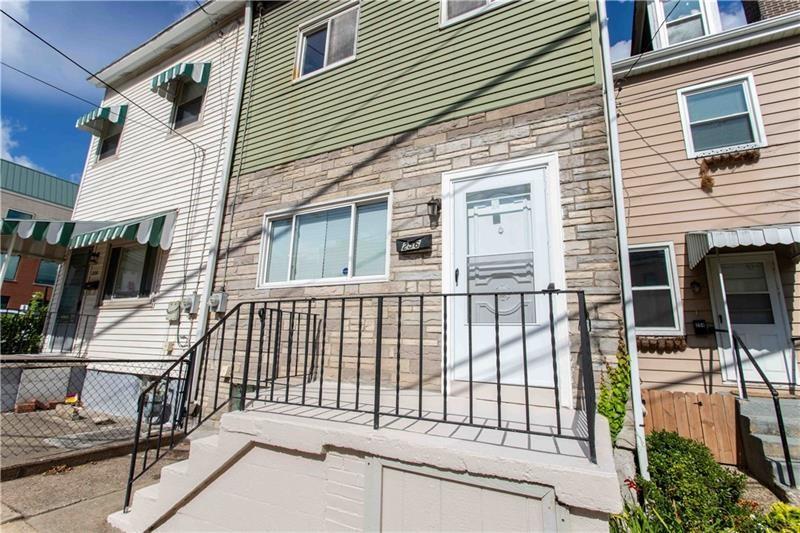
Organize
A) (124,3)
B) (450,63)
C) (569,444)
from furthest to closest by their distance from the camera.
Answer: (124,3)
(450,63)
(569,444)

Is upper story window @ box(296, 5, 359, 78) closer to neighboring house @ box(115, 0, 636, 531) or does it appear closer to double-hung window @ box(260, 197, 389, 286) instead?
neighboring house @ box(115, 0, 636, 531)

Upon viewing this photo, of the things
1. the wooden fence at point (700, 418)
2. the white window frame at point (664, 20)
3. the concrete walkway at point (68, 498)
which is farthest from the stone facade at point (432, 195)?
the white window frame at point (664, 20)

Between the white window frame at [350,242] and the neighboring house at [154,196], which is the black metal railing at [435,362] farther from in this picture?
the neighboring house at [154,196]

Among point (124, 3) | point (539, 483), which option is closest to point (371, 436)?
point (539, 483)

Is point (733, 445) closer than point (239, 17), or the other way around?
point (733, 445)

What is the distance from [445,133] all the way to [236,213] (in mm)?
3587

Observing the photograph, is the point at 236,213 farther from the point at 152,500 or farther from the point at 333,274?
the point at 152,500

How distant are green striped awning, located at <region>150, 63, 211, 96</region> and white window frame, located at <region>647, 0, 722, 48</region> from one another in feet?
26.9

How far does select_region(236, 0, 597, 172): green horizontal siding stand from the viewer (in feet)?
12.5

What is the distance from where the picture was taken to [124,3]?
6.64 m

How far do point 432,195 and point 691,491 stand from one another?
3.49 m

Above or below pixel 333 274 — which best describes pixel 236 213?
above

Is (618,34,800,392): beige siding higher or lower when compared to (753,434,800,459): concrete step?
higher

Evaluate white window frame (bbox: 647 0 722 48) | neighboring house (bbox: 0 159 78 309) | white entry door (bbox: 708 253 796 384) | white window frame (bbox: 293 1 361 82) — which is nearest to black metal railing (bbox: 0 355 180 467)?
white window frame (bbox: 293 1 361 82)
